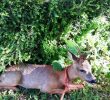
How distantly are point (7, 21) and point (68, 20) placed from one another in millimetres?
1127

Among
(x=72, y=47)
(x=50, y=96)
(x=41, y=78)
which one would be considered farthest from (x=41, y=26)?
(x=50, y=96)

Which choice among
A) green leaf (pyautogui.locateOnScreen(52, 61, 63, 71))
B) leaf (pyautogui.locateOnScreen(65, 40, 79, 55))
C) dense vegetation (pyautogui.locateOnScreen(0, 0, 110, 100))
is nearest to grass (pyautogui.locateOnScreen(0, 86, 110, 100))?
dense vegetation (pyautogui.locateOnScreen(0, 0, 110, 100))

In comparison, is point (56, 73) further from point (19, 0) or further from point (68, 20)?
point (19, 0)

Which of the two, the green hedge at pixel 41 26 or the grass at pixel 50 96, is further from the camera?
the grass at pixel 50 96

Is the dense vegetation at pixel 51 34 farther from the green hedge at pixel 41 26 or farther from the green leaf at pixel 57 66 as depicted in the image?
the green leaf at pixel 57 66

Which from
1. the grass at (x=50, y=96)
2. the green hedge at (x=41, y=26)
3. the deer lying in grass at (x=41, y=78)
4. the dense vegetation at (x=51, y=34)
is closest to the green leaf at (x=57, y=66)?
the deer lying in grass at (x=41, y=78)

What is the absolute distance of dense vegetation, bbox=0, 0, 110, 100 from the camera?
20.4 ft

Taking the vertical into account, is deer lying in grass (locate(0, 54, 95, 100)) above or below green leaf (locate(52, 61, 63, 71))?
below

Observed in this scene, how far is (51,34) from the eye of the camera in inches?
255

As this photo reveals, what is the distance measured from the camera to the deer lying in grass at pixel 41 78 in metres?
6.35

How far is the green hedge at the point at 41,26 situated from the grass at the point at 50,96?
52 centimetres

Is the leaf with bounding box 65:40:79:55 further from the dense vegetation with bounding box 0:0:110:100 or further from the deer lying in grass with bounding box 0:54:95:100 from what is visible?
the deer lying in grass with bounding box 0:54:95:100

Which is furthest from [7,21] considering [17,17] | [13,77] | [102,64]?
[102,64]

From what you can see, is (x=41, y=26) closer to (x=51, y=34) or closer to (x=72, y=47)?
(x=51, y=34)
